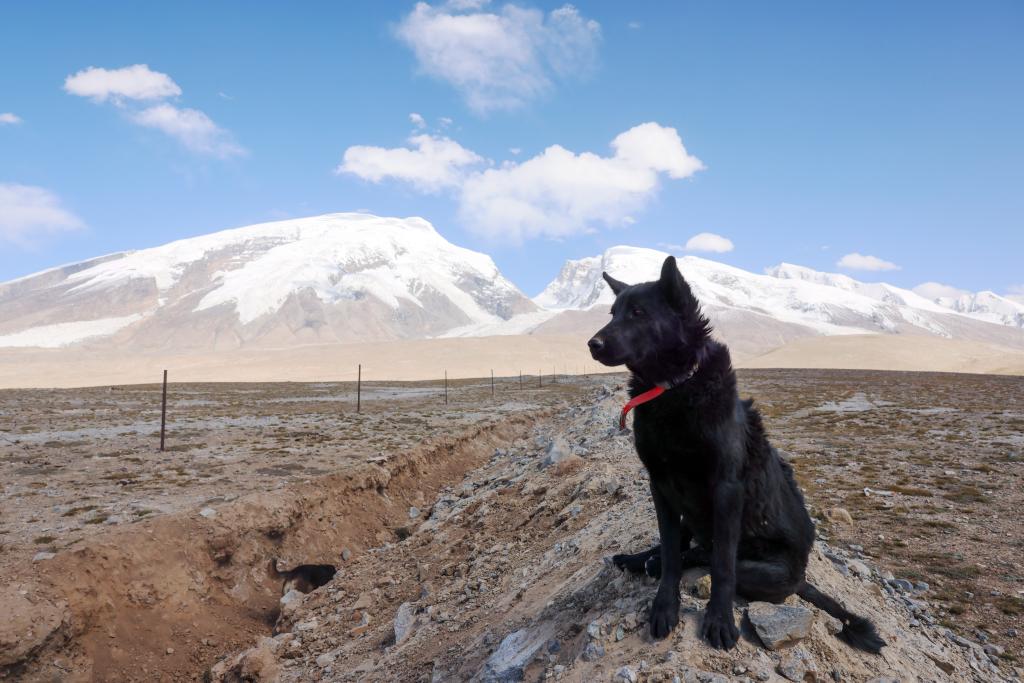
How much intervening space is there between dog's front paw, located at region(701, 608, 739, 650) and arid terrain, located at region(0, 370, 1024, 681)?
62mm

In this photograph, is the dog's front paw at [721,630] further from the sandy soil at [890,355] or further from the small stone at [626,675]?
the sandy soil at [890,355]

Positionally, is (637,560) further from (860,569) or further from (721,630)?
(860,569)

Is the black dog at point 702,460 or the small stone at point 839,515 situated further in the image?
the small stone at point 839,515

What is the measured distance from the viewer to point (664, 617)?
11.0 ft

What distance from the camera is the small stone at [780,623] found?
10.8 feet

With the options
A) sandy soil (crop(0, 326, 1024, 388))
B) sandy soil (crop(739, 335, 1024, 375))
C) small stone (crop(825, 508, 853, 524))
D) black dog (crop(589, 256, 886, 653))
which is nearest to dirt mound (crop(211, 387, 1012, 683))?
black dog (crop(589, 256, 886, 653))

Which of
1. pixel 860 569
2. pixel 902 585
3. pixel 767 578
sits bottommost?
pixel 902 585

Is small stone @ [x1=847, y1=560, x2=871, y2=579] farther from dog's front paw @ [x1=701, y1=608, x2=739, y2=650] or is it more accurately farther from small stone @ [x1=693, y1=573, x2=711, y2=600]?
dog's front paw @ [x1=701, y1=608, x2=739, y2=650]

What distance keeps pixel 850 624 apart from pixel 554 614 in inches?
79.7

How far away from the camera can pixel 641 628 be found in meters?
3.55

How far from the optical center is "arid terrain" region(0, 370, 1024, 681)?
417 cm

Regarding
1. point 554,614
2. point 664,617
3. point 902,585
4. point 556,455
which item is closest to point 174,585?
point 554,614

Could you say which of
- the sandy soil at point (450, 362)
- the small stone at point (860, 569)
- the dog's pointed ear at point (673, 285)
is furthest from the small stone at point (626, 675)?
the sandy soil at point (450, 362)

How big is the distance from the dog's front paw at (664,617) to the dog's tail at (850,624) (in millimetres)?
976
